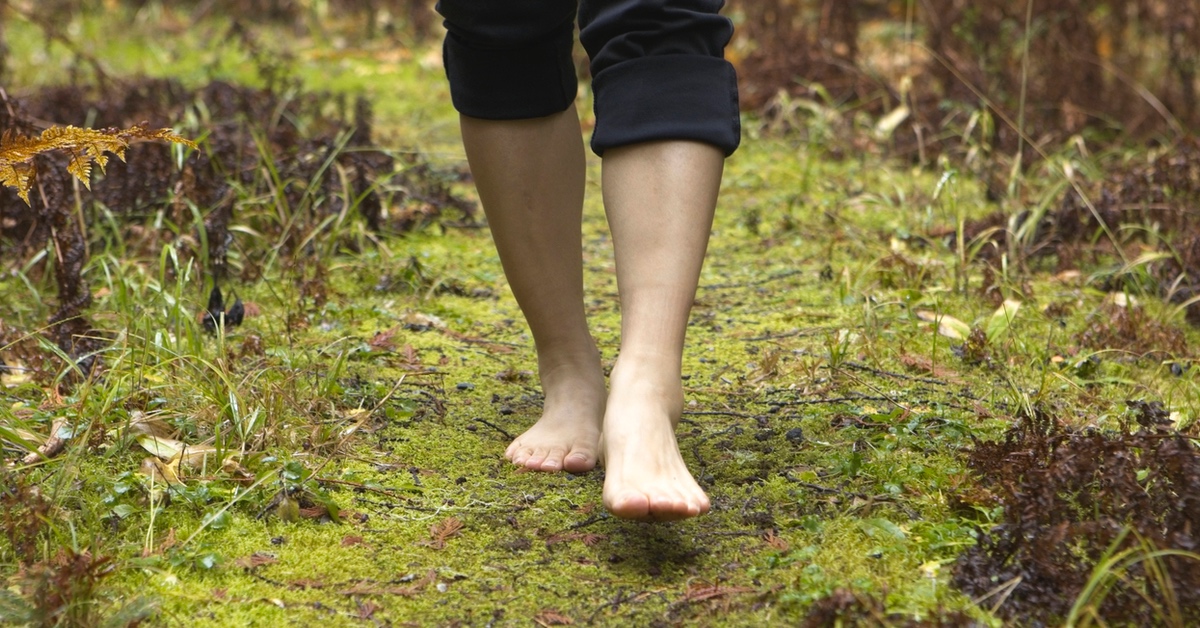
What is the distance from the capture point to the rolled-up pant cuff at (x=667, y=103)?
5.48 ft

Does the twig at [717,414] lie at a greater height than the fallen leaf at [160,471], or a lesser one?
lesser

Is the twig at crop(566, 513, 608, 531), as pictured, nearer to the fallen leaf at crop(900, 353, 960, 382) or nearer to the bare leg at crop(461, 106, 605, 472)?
the bare leg at crop(461, 106, 605, 472)

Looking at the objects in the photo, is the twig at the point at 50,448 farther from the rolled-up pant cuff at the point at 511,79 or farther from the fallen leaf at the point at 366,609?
the rolled-up pant cuff at the point at 511,79

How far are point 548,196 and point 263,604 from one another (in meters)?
0.83

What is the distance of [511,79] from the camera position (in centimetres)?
187

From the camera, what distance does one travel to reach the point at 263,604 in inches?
59.9

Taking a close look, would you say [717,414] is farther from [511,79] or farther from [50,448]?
[50,448]

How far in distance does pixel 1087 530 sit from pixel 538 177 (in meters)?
1.02

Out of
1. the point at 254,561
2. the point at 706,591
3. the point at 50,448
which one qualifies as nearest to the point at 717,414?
the point at 706,591

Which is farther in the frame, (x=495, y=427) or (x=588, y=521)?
(x=495, y=427)

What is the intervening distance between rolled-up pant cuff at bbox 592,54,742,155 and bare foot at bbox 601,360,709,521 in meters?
0.35

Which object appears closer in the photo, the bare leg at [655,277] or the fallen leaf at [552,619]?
the fallen leaf at [552,619]

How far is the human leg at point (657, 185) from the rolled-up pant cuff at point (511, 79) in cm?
19

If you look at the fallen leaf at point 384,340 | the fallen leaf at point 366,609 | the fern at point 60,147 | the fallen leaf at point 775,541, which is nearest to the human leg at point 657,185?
the fallen leaf at point 775,541
